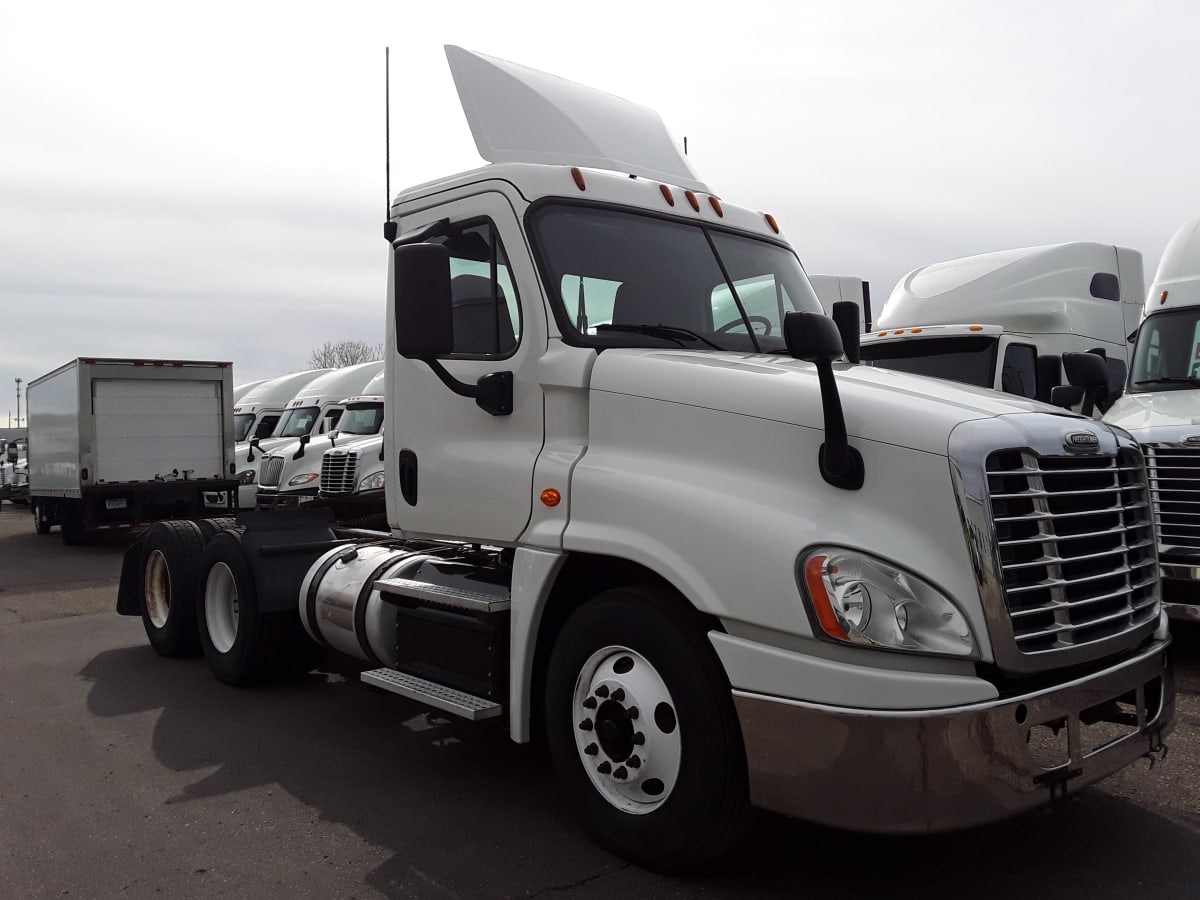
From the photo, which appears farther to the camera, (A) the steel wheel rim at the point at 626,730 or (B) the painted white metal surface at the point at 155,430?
(B) the painted white metal surface at the point at 155,430

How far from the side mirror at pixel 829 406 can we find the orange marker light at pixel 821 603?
31cm

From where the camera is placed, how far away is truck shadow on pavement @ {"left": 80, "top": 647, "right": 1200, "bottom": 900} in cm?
365

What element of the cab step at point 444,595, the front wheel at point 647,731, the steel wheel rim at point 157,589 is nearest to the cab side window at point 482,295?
the cab step at point 444,595

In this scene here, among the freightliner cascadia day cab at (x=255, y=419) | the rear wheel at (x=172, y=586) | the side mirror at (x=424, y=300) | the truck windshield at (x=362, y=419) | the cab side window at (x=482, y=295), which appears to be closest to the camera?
the side mirror at (x=424, y=300)

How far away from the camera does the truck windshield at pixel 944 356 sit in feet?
31.4

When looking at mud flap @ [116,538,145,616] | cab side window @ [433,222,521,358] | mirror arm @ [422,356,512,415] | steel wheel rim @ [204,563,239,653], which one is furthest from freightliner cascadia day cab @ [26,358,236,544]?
mirror arm @ [422,356,512,415]

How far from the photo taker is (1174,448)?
660 centimetres

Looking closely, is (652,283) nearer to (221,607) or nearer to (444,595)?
(444,595)

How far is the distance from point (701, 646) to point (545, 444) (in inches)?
45.3

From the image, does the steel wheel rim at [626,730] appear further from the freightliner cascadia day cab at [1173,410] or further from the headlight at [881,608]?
the freightliner cascadia day cab at [1173,410]

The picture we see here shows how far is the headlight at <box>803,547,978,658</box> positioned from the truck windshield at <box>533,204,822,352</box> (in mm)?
1461

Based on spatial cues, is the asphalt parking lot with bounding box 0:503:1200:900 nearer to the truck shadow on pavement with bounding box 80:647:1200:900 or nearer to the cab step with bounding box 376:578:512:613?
the truck shadow on pavement with bounding box 80:647:1200:900

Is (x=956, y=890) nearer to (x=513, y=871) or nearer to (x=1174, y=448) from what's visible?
(x=513, y=871)

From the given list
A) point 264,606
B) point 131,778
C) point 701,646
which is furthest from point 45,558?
point 701,646
